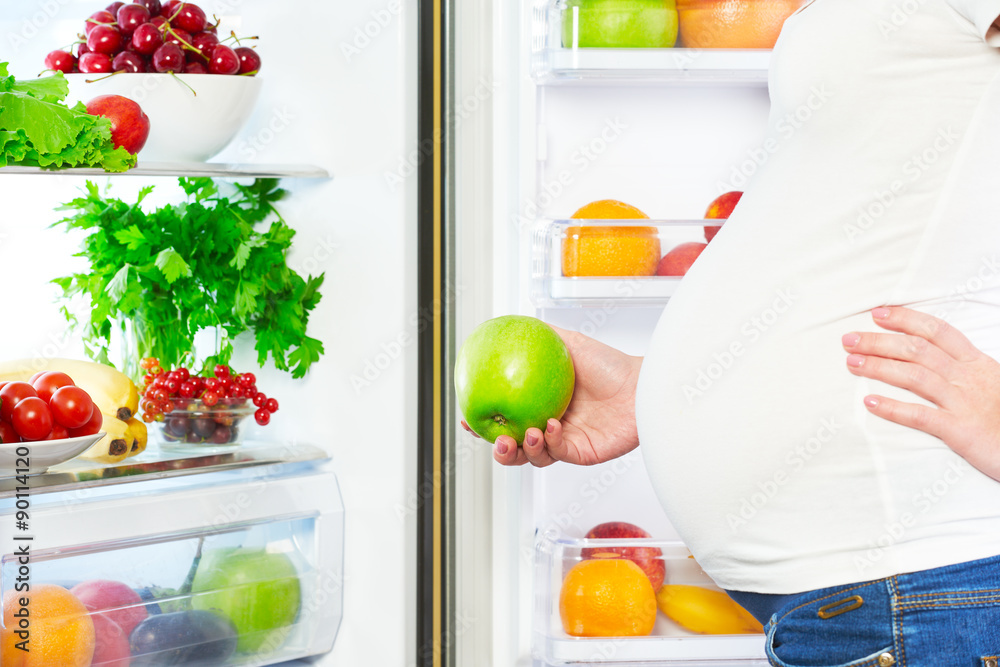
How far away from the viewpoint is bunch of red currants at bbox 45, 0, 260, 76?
1056mm

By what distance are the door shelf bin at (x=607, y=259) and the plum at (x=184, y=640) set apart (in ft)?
1.95

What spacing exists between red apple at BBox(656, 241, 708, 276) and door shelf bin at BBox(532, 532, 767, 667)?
0.35 m

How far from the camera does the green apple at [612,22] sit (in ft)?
3.36

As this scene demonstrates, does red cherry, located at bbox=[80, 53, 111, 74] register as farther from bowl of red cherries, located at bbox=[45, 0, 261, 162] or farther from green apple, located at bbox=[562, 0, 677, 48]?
green apple, located at bbox=[562, 0, 677, 48]

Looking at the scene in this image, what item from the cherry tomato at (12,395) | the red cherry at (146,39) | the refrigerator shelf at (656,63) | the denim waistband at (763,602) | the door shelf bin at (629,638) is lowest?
the door shelf bin at (629,638)

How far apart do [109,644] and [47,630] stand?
0.08 m

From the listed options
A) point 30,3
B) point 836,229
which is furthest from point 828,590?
point 30,3

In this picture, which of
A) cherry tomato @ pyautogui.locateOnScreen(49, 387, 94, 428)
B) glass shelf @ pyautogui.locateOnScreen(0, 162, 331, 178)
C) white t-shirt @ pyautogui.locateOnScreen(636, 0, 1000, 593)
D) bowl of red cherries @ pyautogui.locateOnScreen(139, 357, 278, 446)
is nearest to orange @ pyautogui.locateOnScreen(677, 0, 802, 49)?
white t-shirt @ pyautogui.locateOnScreen(636, 0, 1000, 593)

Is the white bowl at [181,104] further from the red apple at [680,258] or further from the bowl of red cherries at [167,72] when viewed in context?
the red apple at [680,258]

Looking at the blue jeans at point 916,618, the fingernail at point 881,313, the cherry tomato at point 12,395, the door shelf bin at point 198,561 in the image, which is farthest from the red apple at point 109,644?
the fingernail at point 881,313

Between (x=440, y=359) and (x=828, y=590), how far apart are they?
0.78m

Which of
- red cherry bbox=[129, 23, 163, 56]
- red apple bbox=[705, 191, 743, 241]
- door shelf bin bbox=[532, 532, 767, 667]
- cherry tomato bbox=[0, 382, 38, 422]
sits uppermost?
red cherry bbox=[129, 23, 163, 56]

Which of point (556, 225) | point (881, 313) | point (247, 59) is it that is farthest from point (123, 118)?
point (881, 313)

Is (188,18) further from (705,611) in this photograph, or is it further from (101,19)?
(705,611)
